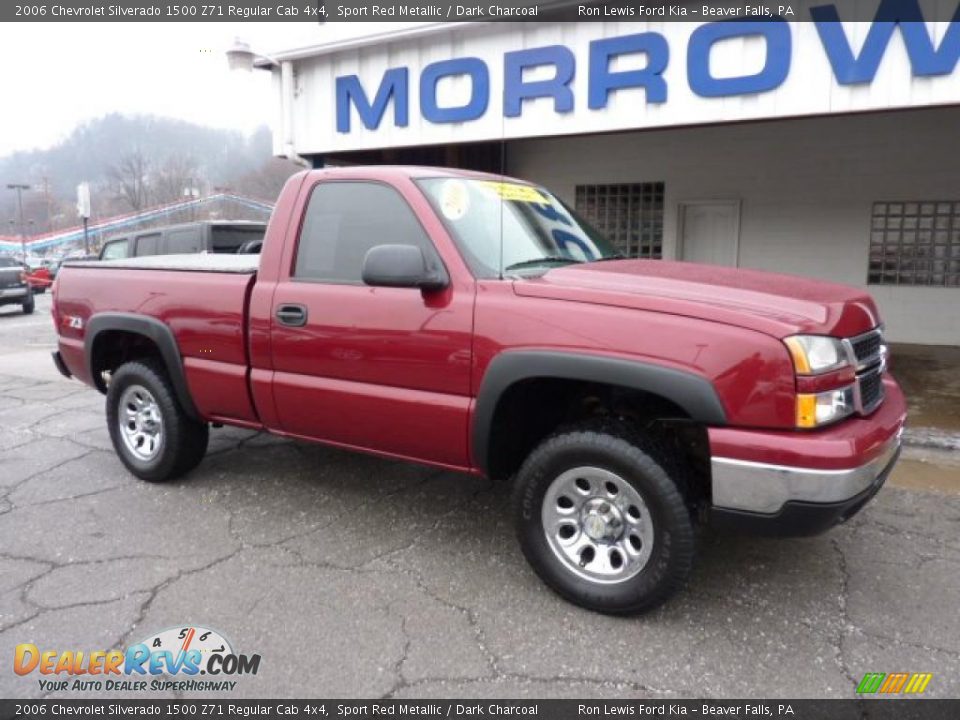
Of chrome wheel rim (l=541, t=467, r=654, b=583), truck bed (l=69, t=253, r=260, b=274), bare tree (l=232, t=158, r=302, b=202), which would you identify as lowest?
chrome wheel rim (l=541, t=467, r=654, b=583)

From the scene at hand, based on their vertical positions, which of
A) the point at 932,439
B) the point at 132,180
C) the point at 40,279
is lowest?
the point at 932,439

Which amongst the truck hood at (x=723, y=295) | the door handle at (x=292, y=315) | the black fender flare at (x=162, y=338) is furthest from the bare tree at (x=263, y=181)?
the truck hood at (x=723, y=295)

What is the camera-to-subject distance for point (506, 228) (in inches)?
135

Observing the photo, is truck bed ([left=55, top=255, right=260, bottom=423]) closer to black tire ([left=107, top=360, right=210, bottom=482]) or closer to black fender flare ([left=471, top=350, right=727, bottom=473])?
black tire ([left=107, top=360, right=210, bottom=482])

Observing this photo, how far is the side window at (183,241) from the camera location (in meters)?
8.70

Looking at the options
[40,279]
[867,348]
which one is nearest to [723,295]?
[867,348]

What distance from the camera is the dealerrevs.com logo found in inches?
100

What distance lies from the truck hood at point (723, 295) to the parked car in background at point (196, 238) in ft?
21.6

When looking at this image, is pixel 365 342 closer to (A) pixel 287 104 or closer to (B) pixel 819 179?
(A) pixel 287 104

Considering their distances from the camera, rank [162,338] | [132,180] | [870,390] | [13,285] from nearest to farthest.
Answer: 1. [870,390]
2. [162,338]
3. [13,285]
4. [132,180]

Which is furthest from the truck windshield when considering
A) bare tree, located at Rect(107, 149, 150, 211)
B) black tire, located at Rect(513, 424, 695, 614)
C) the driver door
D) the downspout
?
bare tree, located at Rect(107, 149, 150, 211)

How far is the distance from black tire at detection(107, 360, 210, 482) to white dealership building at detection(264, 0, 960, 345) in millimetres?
2772

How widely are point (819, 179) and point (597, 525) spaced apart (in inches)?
365

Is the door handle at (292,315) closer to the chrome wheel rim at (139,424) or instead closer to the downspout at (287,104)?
the chrome wheel rim at (139,424)
